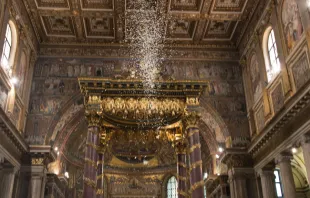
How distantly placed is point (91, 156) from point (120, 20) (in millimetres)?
6540

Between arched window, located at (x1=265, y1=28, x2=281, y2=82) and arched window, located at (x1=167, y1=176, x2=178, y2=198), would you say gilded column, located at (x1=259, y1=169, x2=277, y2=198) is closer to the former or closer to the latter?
arched window, located at (x1=265, y1=28, x2=281, y2=82)

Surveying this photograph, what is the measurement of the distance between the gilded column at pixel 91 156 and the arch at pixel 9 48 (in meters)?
3.56

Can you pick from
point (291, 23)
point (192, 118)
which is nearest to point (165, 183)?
point (192, 118)

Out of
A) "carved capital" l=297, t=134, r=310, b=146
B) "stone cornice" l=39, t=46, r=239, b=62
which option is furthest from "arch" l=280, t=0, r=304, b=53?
"stone cornice" l=39, t=46, r=239, b=62

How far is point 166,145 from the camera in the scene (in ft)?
75.6

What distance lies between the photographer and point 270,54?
562 inches

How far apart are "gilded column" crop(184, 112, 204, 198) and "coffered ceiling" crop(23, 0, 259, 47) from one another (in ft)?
16.2

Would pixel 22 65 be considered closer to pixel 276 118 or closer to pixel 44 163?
pixel 44 163

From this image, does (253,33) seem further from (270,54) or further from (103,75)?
(103,75)

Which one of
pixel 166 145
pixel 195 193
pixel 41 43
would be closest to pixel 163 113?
pixel 195 193

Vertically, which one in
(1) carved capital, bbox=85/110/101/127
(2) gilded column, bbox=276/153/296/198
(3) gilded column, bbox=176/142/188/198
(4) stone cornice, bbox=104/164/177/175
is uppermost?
(4) stone cornice, bbox=104/164/177/175

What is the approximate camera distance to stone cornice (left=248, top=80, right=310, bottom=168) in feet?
34.6

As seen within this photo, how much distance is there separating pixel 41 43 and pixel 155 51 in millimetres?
5329

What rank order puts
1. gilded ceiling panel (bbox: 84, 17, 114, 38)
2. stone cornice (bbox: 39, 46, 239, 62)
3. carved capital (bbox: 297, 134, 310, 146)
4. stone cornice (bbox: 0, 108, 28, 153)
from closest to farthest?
carved capital (bbox: 297, 134, 310, 146), stone cornice (bbox: 0, 108, 28, 153), gilded ceiling panel (bbox: 84, 17, 114, 38), stone cornice (bbox: 39, 46, 239, 62)
